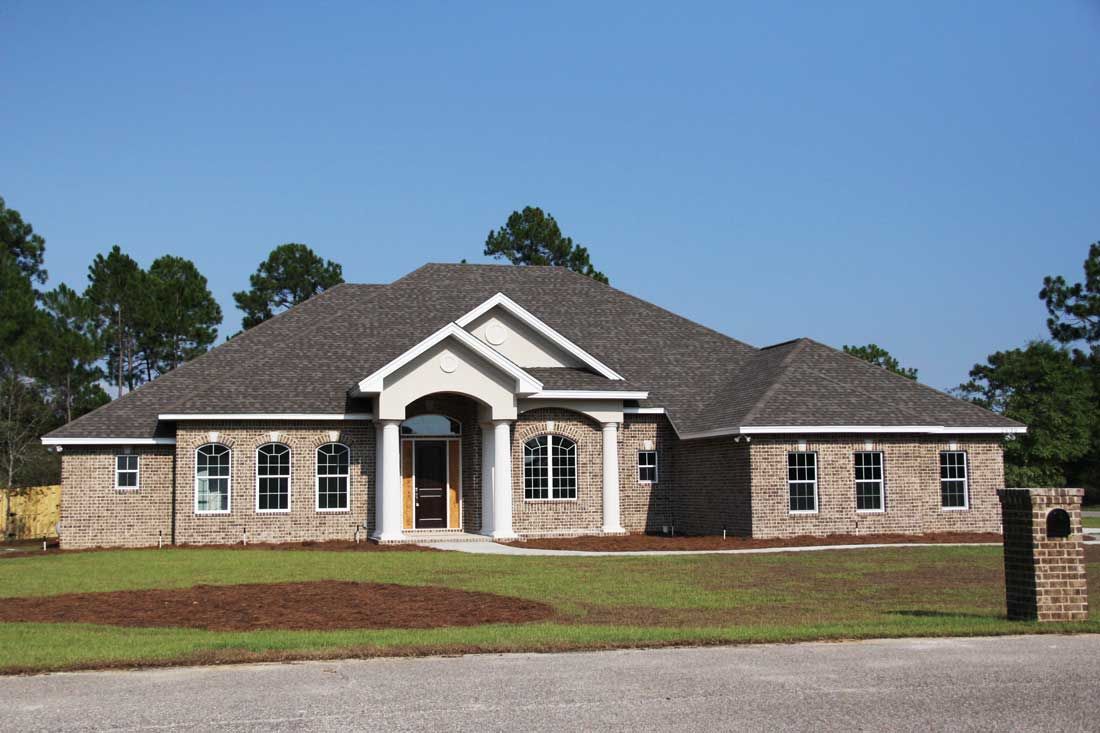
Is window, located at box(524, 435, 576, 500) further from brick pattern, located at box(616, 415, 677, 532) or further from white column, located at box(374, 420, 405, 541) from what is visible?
white column, located at box(374, 420, 405, 541)

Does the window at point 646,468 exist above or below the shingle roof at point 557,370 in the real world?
below

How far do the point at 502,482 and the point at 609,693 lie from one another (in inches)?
739

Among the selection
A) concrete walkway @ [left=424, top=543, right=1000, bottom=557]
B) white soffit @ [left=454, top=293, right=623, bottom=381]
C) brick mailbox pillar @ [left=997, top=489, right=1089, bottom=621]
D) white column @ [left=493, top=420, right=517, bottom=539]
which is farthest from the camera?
white soffit @ [left=454, top=293, right=623, bottom=381]

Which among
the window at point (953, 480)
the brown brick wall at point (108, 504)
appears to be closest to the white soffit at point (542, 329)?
the window at point (953, 480)

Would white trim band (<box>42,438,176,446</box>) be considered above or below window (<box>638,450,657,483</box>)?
above

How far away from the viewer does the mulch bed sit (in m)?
24.5

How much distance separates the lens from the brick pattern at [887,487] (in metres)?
26.3

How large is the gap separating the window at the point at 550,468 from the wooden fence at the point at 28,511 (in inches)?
578

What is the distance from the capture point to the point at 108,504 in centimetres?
2708

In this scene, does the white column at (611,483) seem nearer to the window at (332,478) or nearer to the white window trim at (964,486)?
the window at (332,478)

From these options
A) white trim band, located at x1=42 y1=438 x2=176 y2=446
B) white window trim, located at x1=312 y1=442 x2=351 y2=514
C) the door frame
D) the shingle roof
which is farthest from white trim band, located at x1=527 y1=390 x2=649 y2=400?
white trim band, located at x1=42 y1=438 x2=176 y2=446

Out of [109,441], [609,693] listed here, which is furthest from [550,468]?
[609,693]

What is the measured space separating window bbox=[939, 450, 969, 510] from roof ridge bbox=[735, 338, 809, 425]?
4310 mm

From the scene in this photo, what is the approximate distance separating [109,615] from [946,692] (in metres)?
9.55
